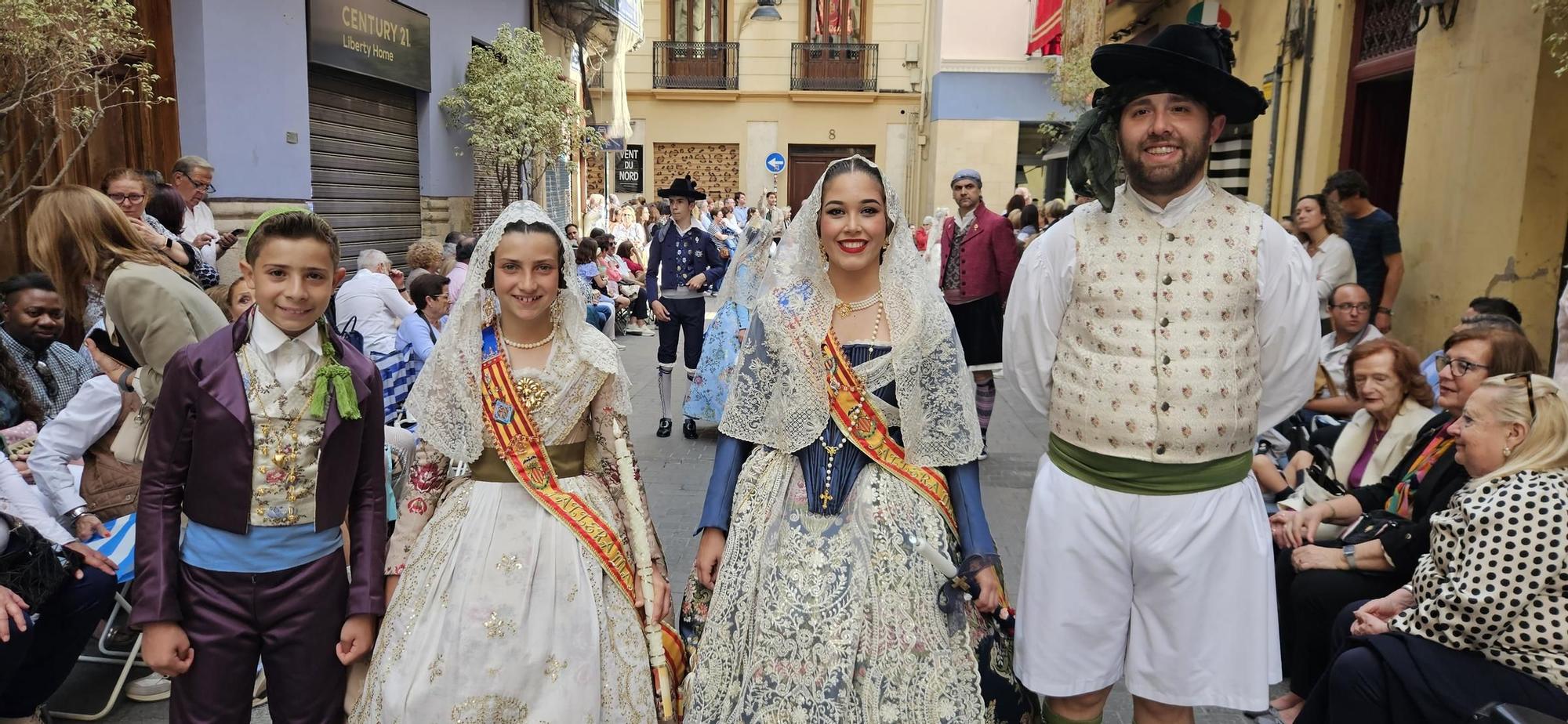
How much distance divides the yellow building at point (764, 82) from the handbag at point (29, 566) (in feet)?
86.7

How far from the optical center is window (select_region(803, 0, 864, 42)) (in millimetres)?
29659

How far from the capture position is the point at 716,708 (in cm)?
274

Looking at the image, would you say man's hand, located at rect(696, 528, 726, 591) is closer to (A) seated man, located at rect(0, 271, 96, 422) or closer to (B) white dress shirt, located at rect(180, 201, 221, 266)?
(A) seated man, located at rect(0, 271, 96, 422)

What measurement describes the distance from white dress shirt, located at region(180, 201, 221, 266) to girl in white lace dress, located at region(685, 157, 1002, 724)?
519 cm

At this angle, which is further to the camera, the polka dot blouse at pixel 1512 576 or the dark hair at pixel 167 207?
the dark hair at pixel 167 207

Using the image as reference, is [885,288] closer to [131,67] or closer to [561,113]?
[131,67]

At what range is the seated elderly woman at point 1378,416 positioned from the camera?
4070 millimetres

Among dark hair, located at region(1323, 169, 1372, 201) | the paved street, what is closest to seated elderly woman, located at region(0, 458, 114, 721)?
the paved street

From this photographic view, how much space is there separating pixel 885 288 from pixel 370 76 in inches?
401

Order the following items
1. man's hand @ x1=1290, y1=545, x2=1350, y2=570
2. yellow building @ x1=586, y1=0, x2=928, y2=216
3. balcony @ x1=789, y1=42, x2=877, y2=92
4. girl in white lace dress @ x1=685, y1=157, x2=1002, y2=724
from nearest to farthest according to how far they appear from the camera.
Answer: girl in white lace dress @ x1=685, y1=157, x2=1002, y2=724
man's hand @ x1=1290, y1=545, x2=1350, y2=570
yellow building @ x1=586, y1=0, x2=928, y2=216
balcony @ x1=789, y1=42, x2=877, y2=92

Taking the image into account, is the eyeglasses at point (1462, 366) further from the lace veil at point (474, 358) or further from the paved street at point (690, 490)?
the lace veil at point (474, 358)

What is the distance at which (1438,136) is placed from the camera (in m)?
6.88

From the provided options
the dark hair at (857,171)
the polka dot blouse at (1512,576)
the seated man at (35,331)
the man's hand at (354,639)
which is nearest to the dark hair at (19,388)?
the seated man at (35,331)

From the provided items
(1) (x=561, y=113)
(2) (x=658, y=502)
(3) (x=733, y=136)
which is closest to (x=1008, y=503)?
(2) (x=658, y=502)
